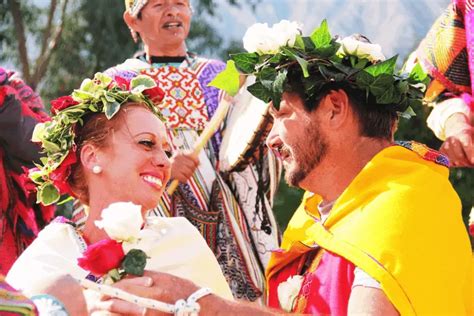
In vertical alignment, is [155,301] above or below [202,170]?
above

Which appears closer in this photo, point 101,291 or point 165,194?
point 101,291

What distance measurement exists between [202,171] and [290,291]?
7.50 feet

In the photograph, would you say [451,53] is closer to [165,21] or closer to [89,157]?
[165,21]

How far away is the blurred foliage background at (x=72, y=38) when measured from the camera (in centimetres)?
1282

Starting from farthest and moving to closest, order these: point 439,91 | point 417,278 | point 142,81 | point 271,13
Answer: point 271,13
point 439,91
point 142,81
point 417,278

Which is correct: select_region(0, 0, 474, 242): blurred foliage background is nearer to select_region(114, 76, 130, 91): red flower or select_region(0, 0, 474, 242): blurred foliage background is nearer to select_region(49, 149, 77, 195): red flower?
select_region(114, 76, 130, 91): red flower

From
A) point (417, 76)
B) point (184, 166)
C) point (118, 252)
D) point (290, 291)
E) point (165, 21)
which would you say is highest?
point (417, 76)

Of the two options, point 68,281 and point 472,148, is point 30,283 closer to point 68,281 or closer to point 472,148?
point 68,281

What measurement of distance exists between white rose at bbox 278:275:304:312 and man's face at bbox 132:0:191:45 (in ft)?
9.04

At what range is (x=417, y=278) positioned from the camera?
3385 millimetres

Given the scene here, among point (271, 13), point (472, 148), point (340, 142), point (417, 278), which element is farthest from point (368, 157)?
point (271, 13)

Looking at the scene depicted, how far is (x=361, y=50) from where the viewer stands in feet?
12.6

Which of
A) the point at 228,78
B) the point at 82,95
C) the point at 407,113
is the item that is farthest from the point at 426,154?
the point at 82,95

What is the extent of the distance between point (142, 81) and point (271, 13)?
9.48 meters
